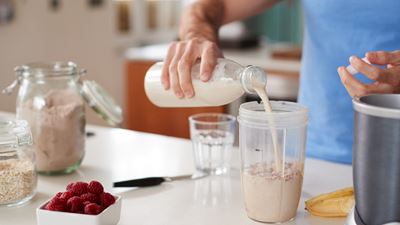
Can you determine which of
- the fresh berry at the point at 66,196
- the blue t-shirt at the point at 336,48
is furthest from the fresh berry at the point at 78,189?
the blue t-shirt at the point at 336,48

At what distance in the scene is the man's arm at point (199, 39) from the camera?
1.06 meters

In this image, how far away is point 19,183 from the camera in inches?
39.8

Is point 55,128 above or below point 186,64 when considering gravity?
below

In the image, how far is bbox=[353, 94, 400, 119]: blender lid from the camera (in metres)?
0.72

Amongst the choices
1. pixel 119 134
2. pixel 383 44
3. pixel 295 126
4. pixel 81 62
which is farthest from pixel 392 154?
pixel 81 62

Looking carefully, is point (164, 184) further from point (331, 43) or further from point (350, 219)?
point (331, 43)

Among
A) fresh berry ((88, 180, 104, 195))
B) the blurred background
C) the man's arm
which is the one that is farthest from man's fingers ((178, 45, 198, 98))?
the blurred background

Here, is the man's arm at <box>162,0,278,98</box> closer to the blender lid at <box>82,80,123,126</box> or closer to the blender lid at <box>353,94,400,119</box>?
the blender lid at <box>82,80,123,126</box>

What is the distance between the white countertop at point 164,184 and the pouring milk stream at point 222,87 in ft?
0.51

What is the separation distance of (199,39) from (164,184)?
30 centimetres

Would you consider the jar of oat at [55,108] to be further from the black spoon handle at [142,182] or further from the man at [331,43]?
the man at [331,43]

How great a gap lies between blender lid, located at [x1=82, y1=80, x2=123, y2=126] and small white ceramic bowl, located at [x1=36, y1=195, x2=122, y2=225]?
0.38 m

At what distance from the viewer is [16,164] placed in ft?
3.41

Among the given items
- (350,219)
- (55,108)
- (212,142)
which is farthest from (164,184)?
(350,219)
